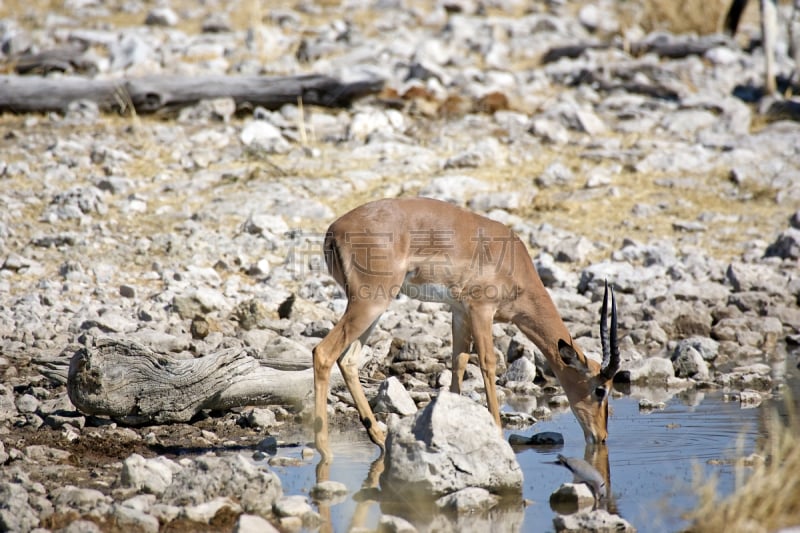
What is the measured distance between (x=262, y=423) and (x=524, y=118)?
1014 cm

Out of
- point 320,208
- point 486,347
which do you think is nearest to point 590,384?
point 486,347

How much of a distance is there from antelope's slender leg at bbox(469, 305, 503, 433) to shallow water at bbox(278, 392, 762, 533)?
12.3 inches

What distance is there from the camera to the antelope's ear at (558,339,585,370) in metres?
8.23

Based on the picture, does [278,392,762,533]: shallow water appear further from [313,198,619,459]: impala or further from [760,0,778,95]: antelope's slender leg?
[760,0,778,95]: antelope's slender leg

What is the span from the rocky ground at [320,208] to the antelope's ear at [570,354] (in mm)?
1405

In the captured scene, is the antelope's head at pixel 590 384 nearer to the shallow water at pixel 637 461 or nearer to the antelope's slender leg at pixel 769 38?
the shallow water at pixel 637 461

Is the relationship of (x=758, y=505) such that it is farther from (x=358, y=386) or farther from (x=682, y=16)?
(x=682, y=16)

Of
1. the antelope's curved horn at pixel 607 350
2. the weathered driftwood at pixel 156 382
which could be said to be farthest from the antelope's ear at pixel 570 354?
the weathered driftwood at pixel 156 382

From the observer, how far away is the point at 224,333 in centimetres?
1040

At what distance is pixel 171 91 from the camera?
54.4 ft

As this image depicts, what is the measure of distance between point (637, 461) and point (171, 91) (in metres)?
11.7

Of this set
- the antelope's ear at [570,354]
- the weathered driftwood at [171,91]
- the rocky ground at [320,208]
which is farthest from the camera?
the weathered driftwood at [171,91]

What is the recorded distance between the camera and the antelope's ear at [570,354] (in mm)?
8234

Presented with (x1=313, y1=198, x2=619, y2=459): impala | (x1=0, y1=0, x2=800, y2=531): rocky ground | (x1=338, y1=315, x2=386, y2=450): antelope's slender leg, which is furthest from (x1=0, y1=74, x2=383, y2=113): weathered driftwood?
(x1=338, y1=315, x2=386, y2=450): antelope's slender leg
